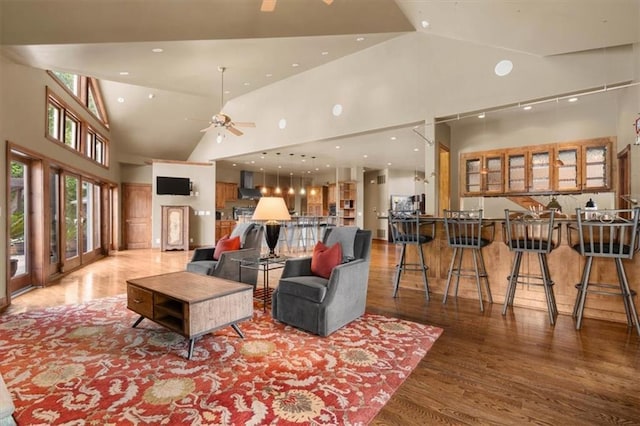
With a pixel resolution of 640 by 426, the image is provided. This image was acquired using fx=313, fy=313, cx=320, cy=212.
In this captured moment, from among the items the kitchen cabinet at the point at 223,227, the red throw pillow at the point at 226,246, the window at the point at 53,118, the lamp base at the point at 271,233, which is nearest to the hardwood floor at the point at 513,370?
the lamp base at the point at 271,233

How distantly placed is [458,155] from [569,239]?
3636 millimetres

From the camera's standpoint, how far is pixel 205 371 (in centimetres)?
222

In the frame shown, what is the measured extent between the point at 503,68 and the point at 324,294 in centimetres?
412

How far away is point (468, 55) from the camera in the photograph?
471 cm

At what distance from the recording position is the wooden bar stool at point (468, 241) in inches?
150

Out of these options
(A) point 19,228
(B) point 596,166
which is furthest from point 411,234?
(A) point 19,228

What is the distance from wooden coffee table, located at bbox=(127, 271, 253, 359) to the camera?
243cm

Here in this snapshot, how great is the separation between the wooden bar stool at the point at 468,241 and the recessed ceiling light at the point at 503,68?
210cm

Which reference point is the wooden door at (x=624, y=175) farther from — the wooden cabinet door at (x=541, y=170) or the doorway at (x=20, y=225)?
the doorway at (x=20, y=225)

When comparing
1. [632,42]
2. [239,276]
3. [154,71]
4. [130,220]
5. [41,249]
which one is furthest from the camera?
[130,220]

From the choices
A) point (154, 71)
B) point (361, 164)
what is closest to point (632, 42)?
point (154, 71)

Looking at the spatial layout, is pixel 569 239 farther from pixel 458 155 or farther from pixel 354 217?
pixel 354 217

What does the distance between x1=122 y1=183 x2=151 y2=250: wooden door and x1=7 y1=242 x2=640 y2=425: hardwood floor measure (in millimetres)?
5821

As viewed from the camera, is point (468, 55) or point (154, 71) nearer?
point (468, 55)
